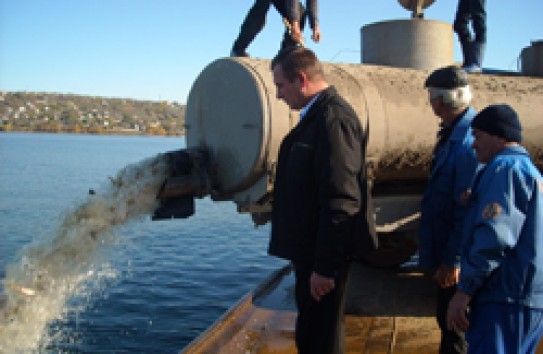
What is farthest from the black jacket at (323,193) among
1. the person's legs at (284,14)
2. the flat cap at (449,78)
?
the person's legs at (284,14)

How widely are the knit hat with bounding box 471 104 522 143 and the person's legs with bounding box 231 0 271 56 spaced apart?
3.18 meters

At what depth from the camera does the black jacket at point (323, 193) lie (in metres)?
2.88

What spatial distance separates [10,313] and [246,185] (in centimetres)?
231

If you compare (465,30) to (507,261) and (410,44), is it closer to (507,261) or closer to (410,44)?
(410,44)

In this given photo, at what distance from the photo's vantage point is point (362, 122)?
4.89 metres

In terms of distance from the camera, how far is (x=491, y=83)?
19.3ft

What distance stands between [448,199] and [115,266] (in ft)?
37.6

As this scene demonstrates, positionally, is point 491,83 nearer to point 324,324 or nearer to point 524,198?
point 524,198

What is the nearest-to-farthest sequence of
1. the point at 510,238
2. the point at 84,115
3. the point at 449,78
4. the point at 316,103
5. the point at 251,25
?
the point at 510,238 → the point at 316,103 → the point at 449,78 → the point at 251,25 → the point at 84,115

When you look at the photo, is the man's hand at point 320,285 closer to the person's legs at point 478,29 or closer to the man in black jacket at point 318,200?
the man in black jacket at point 318,200

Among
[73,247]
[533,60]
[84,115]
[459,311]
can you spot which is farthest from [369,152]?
[84,115]

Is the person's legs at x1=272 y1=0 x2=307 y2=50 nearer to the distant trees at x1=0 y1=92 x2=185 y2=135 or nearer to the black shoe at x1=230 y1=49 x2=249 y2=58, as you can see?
the black shoe at x1=230 y1=49 x2=249 y2=58

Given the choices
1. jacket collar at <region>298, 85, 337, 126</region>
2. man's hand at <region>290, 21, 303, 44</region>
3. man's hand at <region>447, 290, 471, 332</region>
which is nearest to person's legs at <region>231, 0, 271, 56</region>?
man's hand at <region>290, 21, 303, 44</region>

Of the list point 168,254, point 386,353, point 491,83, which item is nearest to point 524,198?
point 386,353
